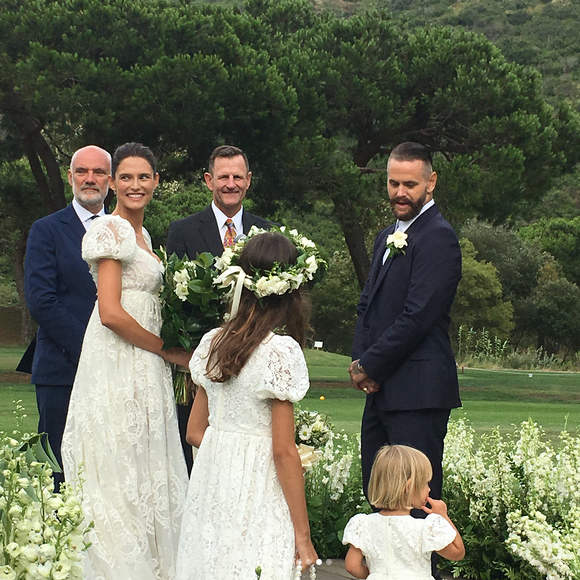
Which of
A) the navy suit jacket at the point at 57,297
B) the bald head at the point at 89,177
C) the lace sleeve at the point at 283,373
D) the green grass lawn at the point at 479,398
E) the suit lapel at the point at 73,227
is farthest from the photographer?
the green grass lawn at the point at 479,398

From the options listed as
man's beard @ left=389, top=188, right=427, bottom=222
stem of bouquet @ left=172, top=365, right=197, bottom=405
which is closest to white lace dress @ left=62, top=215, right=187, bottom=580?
stem of bouquet @ left=172, top=365, right=197, bottom=405

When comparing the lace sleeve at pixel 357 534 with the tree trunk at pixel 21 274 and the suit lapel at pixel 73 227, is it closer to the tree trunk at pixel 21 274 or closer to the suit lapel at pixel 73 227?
the suit lapel at pixel 73 227

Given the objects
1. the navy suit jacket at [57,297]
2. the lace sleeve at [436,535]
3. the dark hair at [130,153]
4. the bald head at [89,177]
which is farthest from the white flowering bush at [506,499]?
the bald head at [89,177]

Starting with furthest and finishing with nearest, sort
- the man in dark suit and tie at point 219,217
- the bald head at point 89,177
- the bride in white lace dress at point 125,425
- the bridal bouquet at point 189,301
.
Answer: the man in dark suit and tie at point 219,217 < the bald head at point 89,177 < the bride in white lace dress at point 125,425 < the bridal bouquet at point 189,301

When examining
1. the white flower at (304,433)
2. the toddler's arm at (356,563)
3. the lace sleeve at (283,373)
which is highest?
the lace sleeve at (283,373)

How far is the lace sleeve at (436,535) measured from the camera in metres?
3.33

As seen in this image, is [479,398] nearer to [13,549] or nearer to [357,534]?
[357,534]

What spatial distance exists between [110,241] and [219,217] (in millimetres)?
1394

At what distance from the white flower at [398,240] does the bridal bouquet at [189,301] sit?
1040 mm

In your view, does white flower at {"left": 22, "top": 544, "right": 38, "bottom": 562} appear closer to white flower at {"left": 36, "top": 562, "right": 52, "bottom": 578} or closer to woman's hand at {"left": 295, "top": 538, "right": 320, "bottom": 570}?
white flower at {"left": 36, "top": 562, "right": 52, "bottom": 578}

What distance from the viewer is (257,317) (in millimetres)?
3221

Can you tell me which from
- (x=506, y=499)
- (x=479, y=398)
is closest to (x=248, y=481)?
(x=506, y=499)

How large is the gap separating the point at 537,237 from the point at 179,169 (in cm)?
2864

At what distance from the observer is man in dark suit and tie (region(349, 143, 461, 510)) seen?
14.5ft
